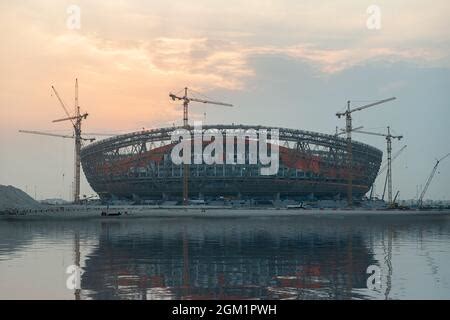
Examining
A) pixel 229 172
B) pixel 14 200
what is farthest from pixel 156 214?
pixel 229 172

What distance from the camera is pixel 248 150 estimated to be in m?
161

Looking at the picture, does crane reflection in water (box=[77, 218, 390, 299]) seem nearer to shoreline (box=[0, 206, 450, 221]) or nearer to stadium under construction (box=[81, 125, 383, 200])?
shoreline (box=[0, 206, 450, 221])

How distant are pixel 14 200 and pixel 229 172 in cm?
6257

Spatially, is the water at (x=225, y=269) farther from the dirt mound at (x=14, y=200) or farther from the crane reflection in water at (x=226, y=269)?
the dirt mound at (x=14, y=200)

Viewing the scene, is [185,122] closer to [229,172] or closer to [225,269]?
[229,172]

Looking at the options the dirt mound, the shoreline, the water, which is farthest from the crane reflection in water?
the dirt mound

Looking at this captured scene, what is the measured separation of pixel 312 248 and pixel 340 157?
145 metres

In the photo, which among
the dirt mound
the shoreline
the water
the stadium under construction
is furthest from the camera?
the stadium under construction

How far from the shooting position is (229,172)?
160 m

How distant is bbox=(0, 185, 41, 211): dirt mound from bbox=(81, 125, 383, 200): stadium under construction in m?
44.2

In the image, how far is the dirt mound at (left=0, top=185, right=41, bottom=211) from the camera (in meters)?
112

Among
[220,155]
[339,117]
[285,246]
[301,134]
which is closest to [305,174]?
[301,134]
